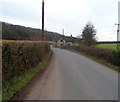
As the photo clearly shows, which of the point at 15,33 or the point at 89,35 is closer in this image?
the point at 15,33

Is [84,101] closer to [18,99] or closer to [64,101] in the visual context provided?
[64,101]

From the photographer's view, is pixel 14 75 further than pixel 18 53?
No

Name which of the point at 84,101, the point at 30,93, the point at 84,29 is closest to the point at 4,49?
the point at 30,93

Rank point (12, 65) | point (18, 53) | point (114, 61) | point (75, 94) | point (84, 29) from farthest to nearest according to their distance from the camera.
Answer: point (84, 29) → point (114, 61) → point (18, 53) → point (12, 65) → point (75, 94)

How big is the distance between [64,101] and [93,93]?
4.63ft

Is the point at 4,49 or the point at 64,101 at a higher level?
the point at 4,49

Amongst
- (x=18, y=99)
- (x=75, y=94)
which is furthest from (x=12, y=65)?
(x=75, y=94)

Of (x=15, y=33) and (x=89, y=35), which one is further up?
(x=89, y=35)

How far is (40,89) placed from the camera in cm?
659

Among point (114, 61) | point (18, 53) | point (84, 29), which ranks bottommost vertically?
point (114, 61)

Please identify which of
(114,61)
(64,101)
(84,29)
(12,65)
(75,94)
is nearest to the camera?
(64,101)

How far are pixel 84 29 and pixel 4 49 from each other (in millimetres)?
39802

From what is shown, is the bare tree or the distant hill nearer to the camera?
the distant hill

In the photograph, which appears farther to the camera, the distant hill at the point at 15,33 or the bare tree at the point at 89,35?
the bare tree at the point at 89,35
